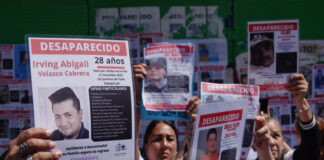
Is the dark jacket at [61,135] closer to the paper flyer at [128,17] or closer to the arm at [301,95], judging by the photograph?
the arm at [301,95]

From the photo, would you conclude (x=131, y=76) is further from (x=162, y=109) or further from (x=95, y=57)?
(x=162, y=109)

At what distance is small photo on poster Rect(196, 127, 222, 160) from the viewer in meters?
1.73

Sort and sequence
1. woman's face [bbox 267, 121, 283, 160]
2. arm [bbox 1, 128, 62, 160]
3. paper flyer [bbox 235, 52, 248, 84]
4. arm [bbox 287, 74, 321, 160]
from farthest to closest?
paper flyer [bbox 235, 52, 248, 84] → woman's face [bbox 267, 121, 283, 160] → arm [bbox 287, 74, 321, 160] → arm [bbox 1, 128, 62, 160]

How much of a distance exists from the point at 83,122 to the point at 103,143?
124 mm

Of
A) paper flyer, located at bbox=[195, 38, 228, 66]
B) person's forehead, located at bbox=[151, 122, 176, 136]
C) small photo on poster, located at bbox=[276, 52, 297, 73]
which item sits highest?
paper flyer, located at bbox=[195, 38, 228, 66]

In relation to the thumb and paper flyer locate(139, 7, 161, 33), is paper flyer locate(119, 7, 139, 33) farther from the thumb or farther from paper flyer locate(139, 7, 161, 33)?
the thumb

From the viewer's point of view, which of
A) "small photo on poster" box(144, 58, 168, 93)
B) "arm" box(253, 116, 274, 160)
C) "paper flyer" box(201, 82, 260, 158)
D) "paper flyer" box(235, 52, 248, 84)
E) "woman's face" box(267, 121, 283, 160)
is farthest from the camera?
"paper flyer" box(235, 52, 248, 84)

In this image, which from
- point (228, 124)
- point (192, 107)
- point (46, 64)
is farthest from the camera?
point (192, 107)

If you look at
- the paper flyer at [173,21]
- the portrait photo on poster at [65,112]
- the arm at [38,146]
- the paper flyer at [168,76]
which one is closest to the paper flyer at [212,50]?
the paper flyer at [173,21]

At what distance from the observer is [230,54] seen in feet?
12.6

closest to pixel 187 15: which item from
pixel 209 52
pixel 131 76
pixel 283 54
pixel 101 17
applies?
pixel 209 52

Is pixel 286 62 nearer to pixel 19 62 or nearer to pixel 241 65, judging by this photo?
pixel 241 65

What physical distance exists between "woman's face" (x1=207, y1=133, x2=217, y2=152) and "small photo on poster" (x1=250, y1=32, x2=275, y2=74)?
83 cm

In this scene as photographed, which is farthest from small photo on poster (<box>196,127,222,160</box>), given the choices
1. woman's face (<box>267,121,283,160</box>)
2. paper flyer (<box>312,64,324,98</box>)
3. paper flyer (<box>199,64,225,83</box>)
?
paper flyer (<box>312,64,324,98</box>)
